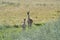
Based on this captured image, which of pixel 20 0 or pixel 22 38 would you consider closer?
pixel 22 38

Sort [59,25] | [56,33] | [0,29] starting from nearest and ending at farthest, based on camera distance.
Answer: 1. [56,33]
2. [59,25]
3. [0,29]

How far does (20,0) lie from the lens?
3388 cm

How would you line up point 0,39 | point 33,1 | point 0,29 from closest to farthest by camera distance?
1. point 0,39
2. point 0,29
3. point 33,1

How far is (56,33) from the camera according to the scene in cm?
764

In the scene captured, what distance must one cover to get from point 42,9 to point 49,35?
19142 mm

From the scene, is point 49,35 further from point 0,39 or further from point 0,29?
point 0,29

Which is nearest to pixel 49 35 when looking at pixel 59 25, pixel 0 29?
pixel 59 25

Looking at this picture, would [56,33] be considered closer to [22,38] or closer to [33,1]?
[22,38]

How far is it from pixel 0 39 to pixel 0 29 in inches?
146

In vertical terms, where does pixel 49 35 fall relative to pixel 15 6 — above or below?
above

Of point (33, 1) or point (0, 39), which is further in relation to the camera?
point (33, 1)

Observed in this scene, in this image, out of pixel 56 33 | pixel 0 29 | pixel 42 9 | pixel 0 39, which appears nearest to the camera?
pixel 56 33

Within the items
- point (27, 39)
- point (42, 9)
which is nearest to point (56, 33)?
point (27, 39)

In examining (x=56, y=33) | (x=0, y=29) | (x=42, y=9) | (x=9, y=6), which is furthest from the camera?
(x=9, y=6)
